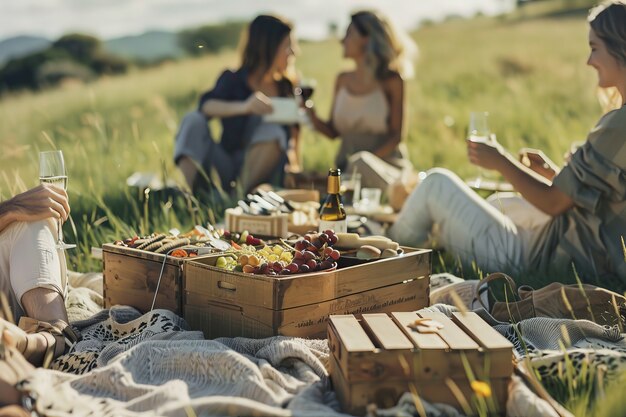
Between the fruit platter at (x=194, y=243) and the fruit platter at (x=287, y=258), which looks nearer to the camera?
the fruit platter at (x=287, y=258)

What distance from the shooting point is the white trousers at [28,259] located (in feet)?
11.2

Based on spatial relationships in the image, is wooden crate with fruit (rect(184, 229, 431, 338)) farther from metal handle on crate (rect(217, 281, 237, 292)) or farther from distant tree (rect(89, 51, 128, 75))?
distant tree (rect(89, 51, 128, 75))

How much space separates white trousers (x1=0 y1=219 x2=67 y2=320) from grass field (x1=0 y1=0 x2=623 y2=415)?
2.27 feet

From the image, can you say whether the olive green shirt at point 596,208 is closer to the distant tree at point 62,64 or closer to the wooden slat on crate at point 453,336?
the wooden slat on crate at point 453,336

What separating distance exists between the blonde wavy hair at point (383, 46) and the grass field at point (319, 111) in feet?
2.31

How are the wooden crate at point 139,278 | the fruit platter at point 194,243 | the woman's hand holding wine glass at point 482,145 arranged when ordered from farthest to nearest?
the woman's hand holding wine glass at point 482,145 → the fruit platter at point 194,243 → the wooden crate at point 139,278

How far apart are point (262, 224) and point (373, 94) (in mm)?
3426

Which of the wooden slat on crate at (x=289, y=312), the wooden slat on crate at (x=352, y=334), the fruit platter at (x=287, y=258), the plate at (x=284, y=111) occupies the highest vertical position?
the plate at (x=284, y=111)

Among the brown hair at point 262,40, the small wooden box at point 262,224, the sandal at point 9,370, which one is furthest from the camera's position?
the brown hair at point 262,40

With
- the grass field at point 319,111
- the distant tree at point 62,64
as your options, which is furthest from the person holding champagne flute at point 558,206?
the distant tree at point 62,64

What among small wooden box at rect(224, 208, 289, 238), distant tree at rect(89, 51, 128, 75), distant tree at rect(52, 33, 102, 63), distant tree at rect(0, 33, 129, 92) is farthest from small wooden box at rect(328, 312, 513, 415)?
distant tree at rect(52, 33, 102, 63)

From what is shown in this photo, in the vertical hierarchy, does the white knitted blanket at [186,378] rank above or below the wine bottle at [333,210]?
below

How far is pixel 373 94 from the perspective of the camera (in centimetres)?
754

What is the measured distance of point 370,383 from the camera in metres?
2.73
